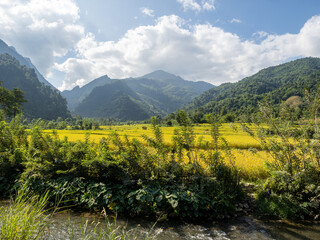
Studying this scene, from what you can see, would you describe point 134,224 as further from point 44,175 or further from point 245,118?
point 245,118

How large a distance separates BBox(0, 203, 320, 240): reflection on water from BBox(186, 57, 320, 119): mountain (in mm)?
76929

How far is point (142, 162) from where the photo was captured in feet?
20.8

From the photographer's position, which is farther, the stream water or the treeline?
the treeline

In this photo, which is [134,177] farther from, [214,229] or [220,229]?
[220,229]

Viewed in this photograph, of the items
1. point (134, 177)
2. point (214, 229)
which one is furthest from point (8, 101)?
point (214, 229)

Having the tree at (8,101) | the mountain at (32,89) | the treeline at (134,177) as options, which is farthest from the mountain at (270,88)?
the mountain at (32,89)

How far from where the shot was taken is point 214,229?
5098 millimetres

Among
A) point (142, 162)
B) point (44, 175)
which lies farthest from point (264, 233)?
point (44, 175)

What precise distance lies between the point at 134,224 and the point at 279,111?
6.85m

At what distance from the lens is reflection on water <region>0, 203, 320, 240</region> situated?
4730mm

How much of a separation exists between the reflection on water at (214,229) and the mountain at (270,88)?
7693cm

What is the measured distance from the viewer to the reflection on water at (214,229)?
4.73m

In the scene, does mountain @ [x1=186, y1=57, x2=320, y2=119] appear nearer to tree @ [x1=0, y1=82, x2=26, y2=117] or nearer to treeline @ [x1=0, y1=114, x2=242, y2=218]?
tree @ [x1=0, y1=82, x2=26, y2=117]

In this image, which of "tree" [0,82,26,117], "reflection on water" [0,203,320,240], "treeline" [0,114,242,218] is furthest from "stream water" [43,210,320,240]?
"tree" [0,82,26,117]
